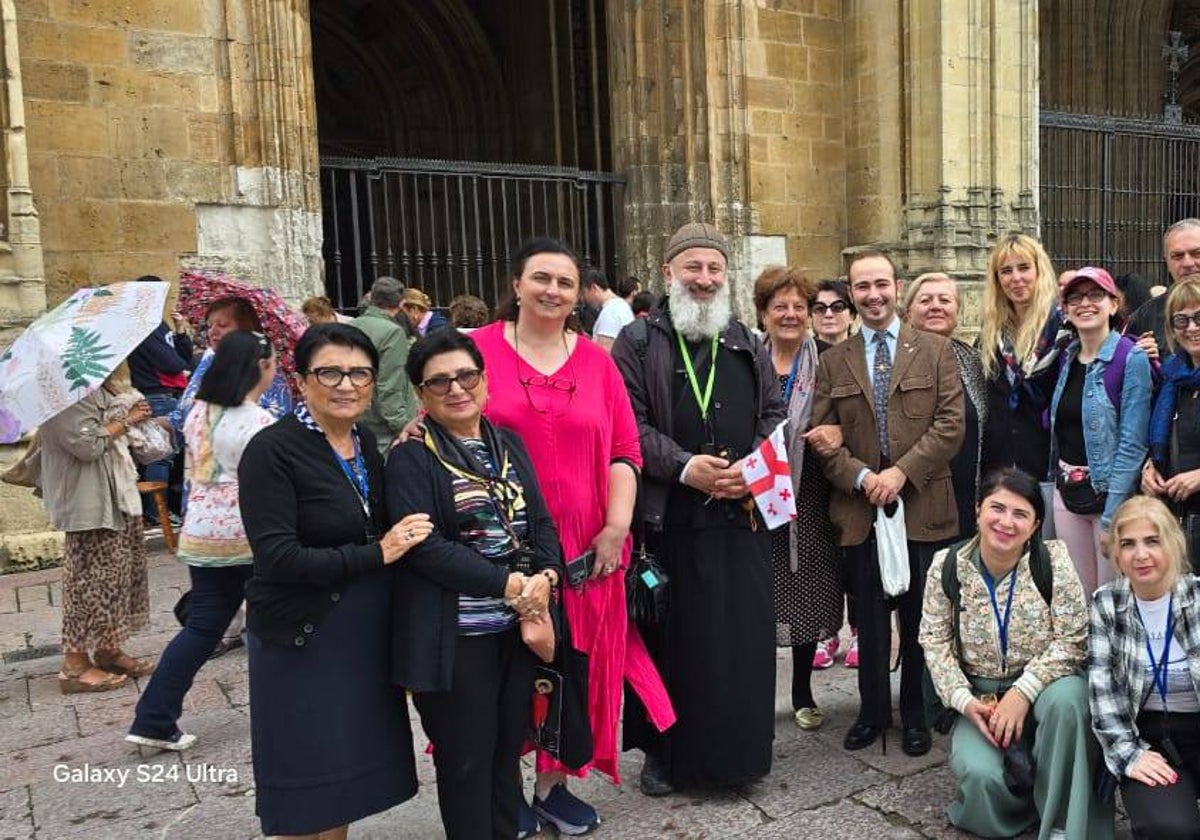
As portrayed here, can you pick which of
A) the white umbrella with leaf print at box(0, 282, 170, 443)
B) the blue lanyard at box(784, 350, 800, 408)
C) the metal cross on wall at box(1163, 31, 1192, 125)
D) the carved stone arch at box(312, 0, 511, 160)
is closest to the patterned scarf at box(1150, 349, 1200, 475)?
the blue lanyard at box(784, 350, 800, 408)

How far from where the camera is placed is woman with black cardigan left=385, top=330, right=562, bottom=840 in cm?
264

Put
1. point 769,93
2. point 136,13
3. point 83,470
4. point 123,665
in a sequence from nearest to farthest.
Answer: point 83,470
point 123,665
point 136,13
point 769,93

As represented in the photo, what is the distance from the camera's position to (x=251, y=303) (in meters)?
4.48

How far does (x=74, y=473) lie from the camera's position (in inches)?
183

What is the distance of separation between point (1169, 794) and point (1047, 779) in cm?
33

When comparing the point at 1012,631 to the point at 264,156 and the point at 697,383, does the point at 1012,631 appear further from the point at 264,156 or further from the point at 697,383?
the point at 264,156

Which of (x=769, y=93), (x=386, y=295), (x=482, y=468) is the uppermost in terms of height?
(x=769, y=93)

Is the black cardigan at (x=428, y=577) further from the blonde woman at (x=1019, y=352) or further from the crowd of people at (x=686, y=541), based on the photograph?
the blonde woman at (x=1019, y=352)

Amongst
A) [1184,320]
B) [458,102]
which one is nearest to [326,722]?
[1184,320]

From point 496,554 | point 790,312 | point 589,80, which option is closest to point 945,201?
point 589,80

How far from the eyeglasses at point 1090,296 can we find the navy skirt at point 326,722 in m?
2.81

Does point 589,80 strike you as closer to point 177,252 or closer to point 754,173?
point 754,173

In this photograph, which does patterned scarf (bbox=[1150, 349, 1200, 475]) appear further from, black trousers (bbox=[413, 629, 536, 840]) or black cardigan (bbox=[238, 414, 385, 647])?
black cardigan (bbox=[238, 414, 385, 647])

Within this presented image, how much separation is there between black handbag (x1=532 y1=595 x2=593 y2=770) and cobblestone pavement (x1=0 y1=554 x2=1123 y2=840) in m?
0.54
